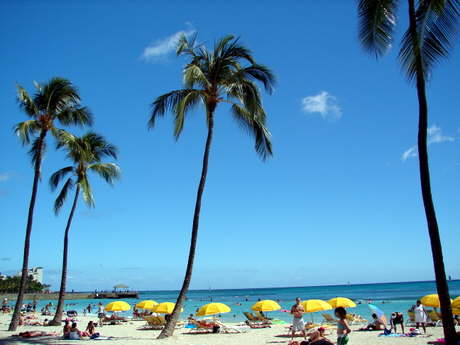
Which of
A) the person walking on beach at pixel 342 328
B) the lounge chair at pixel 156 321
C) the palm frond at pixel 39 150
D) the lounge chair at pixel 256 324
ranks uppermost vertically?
the palm frond at pixel 39 150

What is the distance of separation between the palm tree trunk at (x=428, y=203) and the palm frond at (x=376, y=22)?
0.55 metres

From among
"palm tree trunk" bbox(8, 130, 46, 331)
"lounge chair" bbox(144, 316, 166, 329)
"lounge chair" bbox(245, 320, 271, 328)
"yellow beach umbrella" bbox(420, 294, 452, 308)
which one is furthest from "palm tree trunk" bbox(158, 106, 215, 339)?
"yellow beach umbrella" bbox(420, 294, 452, 308)

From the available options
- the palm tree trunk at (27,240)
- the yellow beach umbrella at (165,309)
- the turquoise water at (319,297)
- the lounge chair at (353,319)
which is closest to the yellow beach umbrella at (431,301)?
the lounge chair at (353,319)

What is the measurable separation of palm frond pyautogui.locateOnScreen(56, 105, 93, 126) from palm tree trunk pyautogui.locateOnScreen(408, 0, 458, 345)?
13.8 meters

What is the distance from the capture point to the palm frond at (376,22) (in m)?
8.68

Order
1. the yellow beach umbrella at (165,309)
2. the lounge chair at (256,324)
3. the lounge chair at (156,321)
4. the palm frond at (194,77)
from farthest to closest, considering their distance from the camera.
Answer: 1. the lounge chair at (156,321)
2. the lounge chair at (256,324)
3. the yellow beach umbrella at (165,309)
4. the palm frond at (194,77)

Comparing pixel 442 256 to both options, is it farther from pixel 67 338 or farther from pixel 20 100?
pixel 20 100

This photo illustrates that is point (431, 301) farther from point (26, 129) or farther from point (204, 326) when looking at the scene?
point (26, 129)

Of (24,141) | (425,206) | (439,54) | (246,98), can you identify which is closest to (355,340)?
(425,206)

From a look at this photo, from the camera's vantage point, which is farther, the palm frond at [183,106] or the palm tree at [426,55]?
the palm frond at [183,106]

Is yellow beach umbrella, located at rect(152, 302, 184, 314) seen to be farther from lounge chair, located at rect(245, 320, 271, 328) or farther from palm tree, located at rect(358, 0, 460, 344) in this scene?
palm tree, located at rect(358, 0, 460, 344)

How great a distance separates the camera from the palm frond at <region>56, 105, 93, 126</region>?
17.2m

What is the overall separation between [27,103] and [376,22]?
551 inches

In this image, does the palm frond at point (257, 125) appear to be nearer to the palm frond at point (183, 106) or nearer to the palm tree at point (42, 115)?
the palm frond at point (183, 106)
